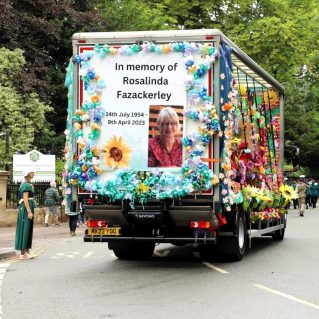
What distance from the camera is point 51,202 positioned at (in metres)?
24.2

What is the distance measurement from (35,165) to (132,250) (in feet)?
41.7

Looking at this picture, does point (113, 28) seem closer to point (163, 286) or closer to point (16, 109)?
point (16, 109)

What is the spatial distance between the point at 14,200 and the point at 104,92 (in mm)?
14077

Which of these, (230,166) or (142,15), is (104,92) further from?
(142,15)

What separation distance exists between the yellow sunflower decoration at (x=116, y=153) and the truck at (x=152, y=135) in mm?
16

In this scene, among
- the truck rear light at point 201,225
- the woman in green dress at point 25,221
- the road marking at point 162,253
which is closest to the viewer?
the truck rear light at point 201,225

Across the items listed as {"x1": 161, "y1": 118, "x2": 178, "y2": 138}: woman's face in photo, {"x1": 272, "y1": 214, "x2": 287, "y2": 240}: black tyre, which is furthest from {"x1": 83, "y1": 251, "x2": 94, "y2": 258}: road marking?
{"x1": 272, "y1": 214, "x2": 287, "y2": 240}: black tyre

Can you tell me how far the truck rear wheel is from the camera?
13.8 metres

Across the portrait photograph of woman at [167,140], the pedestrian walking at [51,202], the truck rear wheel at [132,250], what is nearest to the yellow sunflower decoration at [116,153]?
the portrait photograph of woman at [167,140]

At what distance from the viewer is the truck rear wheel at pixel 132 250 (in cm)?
1375

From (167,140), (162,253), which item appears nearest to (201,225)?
(167,140)

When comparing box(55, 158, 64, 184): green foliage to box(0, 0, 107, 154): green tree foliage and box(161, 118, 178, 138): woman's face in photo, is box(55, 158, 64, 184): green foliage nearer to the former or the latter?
box(0, 0, 107, 154): green tree foliage

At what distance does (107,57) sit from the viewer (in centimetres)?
1189

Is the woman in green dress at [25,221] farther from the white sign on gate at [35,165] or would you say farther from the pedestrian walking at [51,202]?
the white sign on gate at [35,165]
